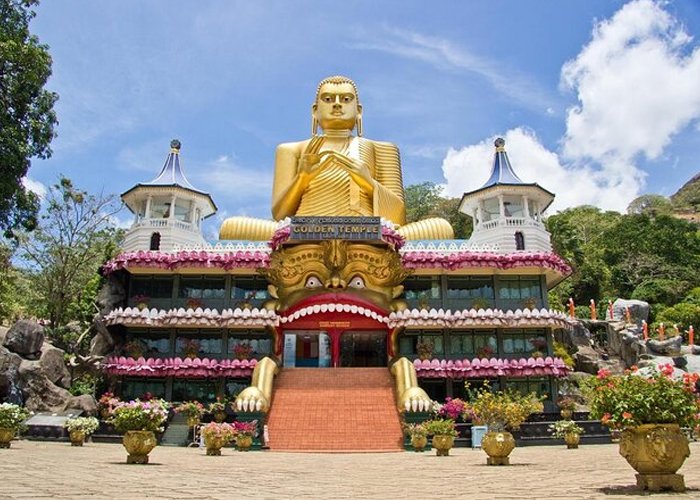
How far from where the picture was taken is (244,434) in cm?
1867

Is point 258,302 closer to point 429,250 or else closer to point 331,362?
point 331,362

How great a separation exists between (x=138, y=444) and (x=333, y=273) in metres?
14.3

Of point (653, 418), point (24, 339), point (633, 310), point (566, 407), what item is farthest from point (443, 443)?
point (633, 310)

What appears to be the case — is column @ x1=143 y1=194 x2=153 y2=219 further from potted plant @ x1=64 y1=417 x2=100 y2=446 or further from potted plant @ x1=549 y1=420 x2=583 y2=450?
potted plant @ x1=549 y1=420 x2=583 y2=450

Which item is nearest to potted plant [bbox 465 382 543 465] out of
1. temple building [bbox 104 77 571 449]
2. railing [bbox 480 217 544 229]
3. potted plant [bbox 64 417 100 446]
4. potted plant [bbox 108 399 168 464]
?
temple building [bbox 104 77 571 449]

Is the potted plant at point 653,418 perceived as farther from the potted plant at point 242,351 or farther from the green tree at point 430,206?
the green tree at point 430,206

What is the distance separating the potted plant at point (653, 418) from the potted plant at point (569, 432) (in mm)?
11733

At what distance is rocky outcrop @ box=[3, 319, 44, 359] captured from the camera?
75.4 ft

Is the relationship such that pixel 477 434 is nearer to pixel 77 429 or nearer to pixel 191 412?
pixel 191 412

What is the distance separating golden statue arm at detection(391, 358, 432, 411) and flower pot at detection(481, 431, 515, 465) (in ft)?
23.9

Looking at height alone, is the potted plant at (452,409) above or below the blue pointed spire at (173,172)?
below

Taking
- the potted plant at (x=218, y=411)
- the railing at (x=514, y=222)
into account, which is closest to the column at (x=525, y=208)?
the railing at (x=514, y=222)

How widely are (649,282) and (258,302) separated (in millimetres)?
37686

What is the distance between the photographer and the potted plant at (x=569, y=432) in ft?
62.1
